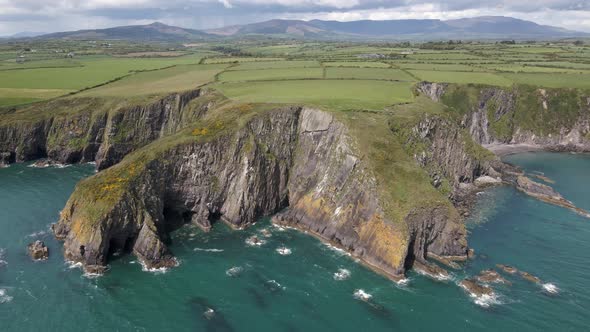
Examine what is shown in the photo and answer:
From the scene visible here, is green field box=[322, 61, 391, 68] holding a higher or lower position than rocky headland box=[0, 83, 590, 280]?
higher

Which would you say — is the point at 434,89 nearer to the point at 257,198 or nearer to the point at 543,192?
the point at 543,192

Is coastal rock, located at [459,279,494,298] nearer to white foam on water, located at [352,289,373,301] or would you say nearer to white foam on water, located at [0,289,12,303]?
white foam on water, located at [352,289,373,301]

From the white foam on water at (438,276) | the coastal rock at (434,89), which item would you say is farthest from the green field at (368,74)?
the white foam on water at (438,276)

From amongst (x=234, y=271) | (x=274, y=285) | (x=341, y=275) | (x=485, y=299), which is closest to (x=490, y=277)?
(x=485, y=299)

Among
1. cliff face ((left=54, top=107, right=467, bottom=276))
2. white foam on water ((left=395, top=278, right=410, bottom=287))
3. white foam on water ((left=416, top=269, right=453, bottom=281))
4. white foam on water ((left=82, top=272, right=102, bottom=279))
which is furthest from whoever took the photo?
cliff face ((left=54, top=107, right=467, bottom=276))

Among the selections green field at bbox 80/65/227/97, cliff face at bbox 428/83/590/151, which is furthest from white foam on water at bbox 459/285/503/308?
green field at bbox 80/65/227/97

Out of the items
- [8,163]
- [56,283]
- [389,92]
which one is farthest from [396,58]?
[56,283]

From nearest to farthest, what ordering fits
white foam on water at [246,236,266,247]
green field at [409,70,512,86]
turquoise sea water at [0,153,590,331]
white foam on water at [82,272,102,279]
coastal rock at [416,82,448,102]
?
turquoise sea water at [0,153,590,331] < white foam on water at [82,272,102,279] < white foam on water at [246,236,266,247] < coastal rock at [416,82,448,102] < green field at [409,70,512,86]
